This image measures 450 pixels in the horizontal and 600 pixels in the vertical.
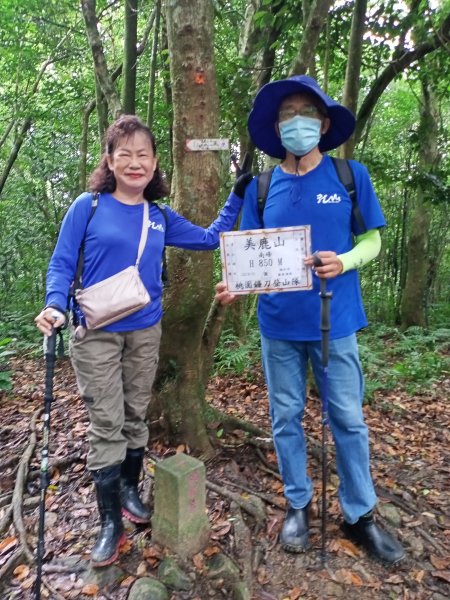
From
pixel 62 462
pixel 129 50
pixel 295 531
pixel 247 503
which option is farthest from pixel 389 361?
pixel 129 50

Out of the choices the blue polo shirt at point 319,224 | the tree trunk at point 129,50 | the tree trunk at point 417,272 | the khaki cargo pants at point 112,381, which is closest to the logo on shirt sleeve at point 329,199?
the blue polo shirt at point 319,224

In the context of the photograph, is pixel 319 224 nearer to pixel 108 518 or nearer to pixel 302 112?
pixel 302 112

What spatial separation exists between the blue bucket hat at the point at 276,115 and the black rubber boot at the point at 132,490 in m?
2.14

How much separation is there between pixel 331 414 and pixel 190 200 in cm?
181

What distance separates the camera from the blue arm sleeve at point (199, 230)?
3.05 metres

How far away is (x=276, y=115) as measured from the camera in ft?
9.34

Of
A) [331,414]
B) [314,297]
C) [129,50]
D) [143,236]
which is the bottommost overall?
[331,414]

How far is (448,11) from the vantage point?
5.74 meters

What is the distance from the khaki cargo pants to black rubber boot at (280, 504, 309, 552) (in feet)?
3.68

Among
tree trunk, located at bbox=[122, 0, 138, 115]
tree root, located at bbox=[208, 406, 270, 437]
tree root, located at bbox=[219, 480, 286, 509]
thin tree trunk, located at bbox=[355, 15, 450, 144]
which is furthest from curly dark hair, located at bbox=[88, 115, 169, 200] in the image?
thin tree trunk, located at bbox=[355, 15, 450, 144]

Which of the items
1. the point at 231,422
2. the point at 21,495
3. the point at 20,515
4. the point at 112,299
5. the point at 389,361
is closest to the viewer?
the point at 112,299

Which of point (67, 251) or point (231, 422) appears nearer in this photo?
point (67, 251)

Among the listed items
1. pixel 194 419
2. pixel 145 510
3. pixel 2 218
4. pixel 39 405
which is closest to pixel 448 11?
pixel 194 419

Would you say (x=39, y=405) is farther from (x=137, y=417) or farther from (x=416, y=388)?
(x=416, y=388)
